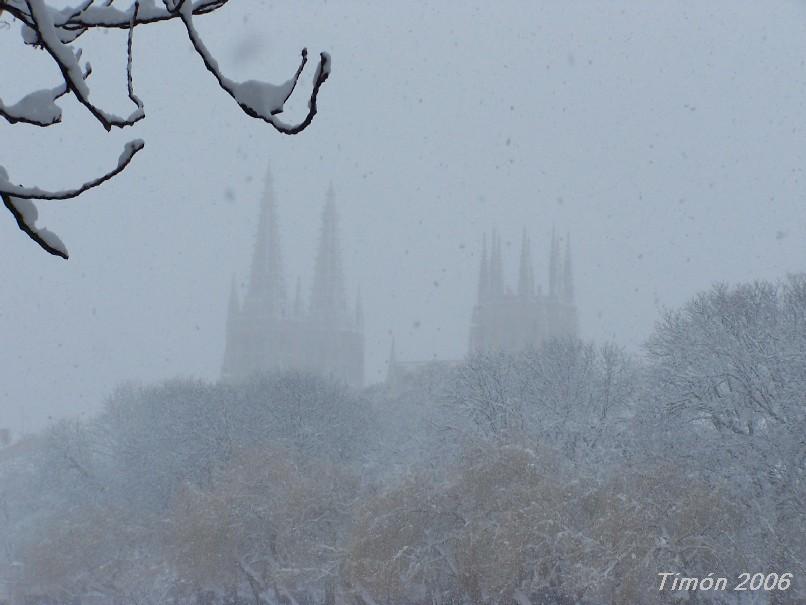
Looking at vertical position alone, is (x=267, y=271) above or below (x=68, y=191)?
above

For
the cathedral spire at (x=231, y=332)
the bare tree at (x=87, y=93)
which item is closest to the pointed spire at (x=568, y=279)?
the cathedral spire at (x=231, y=332)

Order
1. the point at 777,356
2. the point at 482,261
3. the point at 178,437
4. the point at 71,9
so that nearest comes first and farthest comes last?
the point at 71,9 < the point at 777,356 < the point at 178,437 < the point at 482,261

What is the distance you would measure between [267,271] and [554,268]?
3302cm

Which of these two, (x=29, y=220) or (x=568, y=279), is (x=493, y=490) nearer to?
(x=29, y=220)

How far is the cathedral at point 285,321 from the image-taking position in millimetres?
109062

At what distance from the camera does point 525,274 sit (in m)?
108

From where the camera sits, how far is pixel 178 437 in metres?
43.2

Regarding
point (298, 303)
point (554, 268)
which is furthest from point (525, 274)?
point (298, 303)

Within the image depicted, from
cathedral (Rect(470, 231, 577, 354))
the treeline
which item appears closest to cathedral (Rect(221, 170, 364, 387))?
cathedral (Rect(470, 231, 577, 354))

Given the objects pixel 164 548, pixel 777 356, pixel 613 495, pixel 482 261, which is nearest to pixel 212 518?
pixel 164 548

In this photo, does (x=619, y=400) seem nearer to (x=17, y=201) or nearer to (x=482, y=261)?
(x=17, y=201)

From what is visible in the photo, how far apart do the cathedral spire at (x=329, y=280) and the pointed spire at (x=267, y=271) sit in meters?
4.24

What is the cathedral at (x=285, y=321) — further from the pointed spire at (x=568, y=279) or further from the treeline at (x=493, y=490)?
the treeline at (x=493, y=490)

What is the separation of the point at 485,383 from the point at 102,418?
2897cm
